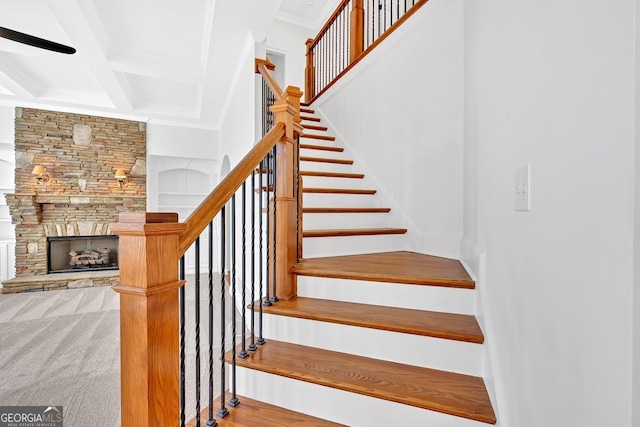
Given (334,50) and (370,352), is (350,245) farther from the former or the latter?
(334,50)

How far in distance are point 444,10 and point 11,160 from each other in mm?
6977

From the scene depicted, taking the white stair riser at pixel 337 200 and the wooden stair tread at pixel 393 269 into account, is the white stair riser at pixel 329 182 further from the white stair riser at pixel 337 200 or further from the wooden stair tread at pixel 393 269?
the wooden stair tread at pixel 393 269

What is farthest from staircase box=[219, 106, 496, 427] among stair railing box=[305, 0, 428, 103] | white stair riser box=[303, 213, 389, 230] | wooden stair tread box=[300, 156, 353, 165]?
stair railing box=[305, 0, 428, 103]

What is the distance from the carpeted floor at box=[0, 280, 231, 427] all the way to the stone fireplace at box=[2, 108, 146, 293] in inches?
39.9

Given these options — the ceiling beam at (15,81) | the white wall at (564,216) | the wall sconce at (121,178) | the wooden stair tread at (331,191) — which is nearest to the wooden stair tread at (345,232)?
the wooden stair tread at (331,191)

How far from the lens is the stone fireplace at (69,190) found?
519 centimetres

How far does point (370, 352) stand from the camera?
5.00ft

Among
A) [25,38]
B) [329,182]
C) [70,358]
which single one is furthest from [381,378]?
[25,38]

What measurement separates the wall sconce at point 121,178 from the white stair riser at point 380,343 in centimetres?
532

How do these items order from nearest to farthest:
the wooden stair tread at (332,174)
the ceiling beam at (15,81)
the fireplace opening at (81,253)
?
1. the wooden stair tread at (332,174)
2. the ceiling beam at (15,81)
3. the fireplace opening at (81,253)

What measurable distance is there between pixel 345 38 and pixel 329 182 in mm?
2569

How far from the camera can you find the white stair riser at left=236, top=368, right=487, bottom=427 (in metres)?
1.18

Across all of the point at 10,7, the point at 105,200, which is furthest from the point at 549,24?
the point at 105,200

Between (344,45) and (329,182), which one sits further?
(344,45)
